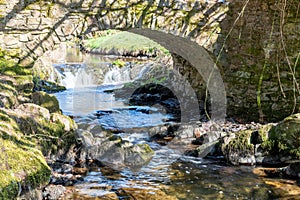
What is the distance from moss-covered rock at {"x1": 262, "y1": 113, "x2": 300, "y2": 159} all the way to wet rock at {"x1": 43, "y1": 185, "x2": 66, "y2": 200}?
282 cm

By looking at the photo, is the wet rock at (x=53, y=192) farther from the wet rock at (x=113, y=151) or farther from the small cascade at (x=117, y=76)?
Answer: the small cascade at (x=117, y=76)

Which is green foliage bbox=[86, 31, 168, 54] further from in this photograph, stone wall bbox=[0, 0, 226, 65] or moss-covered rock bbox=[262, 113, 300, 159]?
moss-covered rock bbox=[262, 113, 300, 159]

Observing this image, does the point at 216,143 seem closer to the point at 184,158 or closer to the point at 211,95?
the point at 184,158

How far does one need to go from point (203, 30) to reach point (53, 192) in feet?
15.3

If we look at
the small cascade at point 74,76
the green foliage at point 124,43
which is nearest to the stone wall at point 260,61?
the small cascade at point 74,76

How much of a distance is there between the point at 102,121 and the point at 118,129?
0.69 metres

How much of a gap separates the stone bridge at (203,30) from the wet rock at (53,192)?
340 cm

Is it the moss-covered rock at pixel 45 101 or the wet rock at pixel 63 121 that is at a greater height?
the moss-covered rock at pixel 45 101

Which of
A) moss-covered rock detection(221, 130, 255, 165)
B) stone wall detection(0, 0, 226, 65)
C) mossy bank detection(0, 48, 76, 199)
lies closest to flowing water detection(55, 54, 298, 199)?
moss-covered rock detection(221, 130, 255, 165)

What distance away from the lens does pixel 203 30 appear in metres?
7.43

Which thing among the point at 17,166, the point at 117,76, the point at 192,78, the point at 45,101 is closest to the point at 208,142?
the point at 45,101

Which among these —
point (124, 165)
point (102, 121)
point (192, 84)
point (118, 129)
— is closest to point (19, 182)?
point (124, 165)

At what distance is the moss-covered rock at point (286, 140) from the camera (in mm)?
5055

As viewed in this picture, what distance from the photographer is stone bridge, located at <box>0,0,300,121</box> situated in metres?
6.64
